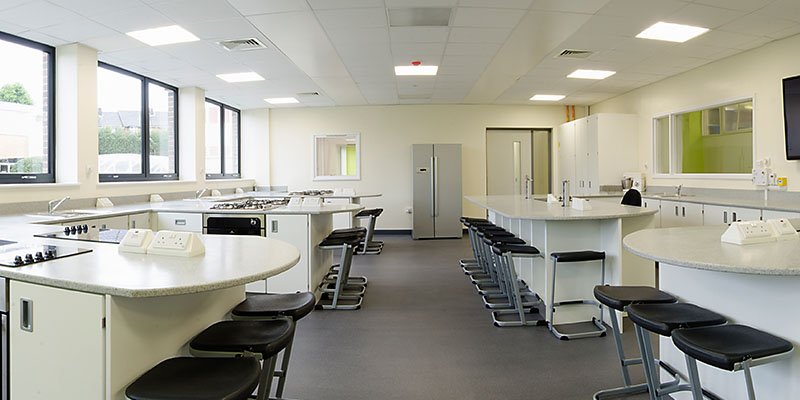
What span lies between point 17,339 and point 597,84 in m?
7.38

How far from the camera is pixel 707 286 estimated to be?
1.81 metres

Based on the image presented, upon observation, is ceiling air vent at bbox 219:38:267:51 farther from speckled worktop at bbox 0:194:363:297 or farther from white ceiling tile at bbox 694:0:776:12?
white ceiling tile at bbox 694:0:776:12

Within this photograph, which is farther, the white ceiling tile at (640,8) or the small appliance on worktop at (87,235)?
the white ceiling tile at (640,8)

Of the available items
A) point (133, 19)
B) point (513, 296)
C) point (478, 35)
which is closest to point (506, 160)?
point (478, 35)

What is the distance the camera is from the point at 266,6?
357 centimetres

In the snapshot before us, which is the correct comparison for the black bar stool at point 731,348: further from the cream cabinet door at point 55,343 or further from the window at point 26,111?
the window at point 26,111

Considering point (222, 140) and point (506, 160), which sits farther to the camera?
point (506, 160)

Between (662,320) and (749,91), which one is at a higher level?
(749,91)

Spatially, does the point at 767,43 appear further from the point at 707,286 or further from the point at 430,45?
the point at 707,286

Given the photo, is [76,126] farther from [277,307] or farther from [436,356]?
[436,356]

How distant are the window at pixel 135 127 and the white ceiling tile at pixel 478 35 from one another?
4307 millimetres

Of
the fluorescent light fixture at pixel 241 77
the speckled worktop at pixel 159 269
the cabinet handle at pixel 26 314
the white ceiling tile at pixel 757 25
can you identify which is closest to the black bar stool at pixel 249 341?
the speckled worktop at pixel 159 269

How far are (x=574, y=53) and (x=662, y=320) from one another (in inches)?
170

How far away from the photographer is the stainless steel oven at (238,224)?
395cm
